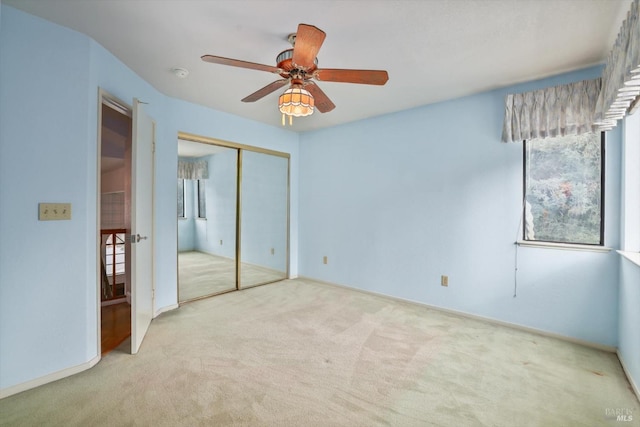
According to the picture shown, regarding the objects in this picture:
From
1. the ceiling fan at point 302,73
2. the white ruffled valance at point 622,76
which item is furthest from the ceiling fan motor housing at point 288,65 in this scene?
the white ruffled valance at point 622,76

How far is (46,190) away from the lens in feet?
6.57

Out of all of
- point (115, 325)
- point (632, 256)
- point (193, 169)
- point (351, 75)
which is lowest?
point (115, 325)

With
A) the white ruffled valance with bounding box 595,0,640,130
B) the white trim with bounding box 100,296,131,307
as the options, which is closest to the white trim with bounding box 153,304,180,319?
the white trim with bounding box 100,296,131,307

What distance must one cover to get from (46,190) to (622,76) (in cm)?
374

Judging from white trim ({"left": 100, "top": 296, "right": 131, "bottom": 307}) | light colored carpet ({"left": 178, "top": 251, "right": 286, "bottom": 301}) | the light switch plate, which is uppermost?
the light switch plate

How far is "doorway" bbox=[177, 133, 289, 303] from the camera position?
12.5ft

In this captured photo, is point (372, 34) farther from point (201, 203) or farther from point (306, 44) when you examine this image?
point (201, 203)

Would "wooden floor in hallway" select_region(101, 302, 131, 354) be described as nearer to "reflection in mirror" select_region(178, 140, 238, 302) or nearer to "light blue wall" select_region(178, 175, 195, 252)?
"reflection in mirror" select_region(178, 140, 238, 302)

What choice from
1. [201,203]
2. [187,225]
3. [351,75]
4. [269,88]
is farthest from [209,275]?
[351,75]

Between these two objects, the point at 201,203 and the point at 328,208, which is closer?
the point at 201,203

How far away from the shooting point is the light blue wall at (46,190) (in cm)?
187

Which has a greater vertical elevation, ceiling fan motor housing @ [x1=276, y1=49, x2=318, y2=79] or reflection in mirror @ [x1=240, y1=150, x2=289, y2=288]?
ceiling fan motor housing @ [x1=276, y1=49, x2=318, y2=79]

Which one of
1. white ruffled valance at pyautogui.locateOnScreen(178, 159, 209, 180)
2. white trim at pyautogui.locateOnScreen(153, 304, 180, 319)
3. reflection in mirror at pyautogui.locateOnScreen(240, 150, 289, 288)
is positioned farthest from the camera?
reflection in mirror at pyautogui.locateOnScreen(240, 150, 289, 288)

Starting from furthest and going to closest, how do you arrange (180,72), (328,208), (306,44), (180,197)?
(328,208) < (180,197) < (180,72) < (306,44)
